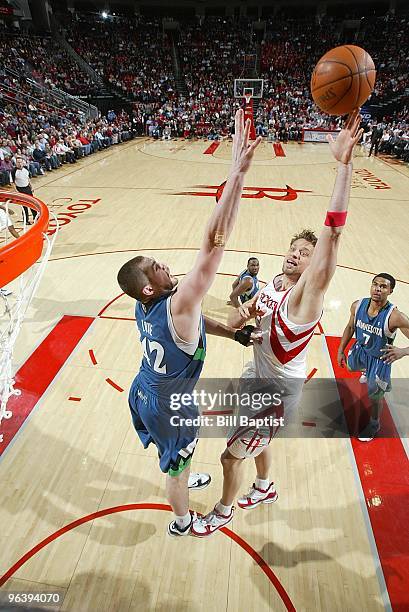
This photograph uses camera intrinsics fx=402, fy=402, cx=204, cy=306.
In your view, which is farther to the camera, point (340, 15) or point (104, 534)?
point (340, 15)

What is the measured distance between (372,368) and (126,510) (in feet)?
7.68

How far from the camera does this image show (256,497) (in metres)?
2.98

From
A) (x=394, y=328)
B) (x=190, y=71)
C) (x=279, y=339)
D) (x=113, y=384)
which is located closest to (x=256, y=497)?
(x=279, y=339)

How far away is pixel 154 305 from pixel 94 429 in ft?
6.60

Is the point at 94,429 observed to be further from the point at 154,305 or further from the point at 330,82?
the point at 330,82

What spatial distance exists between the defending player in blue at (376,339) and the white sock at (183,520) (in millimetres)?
1774

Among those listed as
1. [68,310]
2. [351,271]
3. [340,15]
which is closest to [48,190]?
[68,310]

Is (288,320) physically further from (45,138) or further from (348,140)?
(45,138)

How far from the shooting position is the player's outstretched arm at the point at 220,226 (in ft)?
5.48

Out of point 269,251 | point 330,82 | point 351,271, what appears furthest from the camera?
point 269,251

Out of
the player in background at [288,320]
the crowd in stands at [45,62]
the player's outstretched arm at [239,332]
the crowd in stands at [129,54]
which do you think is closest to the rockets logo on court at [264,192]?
the player's outstretched arm at [239,332]

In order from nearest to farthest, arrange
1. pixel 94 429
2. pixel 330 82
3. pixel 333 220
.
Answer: pixel 333 220, pixel 330 82, pixel 94 429

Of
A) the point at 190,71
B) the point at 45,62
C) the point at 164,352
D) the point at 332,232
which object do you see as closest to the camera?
the point at 332,232

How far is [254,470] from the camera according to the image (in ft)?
10.8
